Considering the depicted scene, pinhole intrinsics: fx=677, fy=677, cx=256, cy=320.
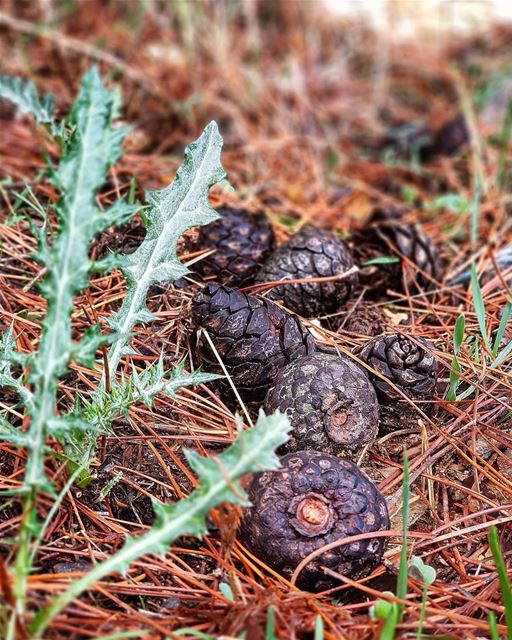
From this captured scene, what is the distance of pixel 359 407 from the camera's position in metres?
2.16

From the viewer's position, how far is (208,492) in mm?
1623

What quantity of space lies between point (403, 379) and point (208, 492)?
3.14ft

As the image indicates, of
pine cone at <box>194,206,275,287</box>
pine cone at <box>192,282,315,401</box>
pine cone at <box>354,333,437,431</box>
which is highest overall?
pine cone at <box>194,206,275,287</box>

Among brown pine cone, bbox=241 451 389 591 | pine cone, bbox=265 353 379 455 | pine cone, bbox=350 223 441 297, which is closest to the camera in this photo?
brown pine cone, bbox=241 451 389 591

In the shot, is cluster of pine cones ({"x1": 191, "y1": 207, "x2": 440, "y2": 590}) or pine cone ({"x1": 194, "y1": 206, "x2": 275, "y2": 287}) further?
pine cone ({"x1": 194, "y1": 206, "x2": 275, "y2": 287})

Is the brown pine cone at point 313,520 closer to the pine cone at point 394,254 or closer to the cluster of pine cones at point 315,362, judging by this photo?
the cluster of pine cones at point 315,362

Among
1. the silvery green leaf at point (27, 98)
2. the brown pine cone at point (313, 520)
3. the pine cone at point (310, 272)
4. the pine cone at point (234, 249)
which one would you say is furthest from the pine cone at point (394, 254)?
the silvery green leaf at point (27, 98)

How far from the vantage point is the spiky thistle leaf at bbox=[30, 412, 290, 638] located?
1.57 metres

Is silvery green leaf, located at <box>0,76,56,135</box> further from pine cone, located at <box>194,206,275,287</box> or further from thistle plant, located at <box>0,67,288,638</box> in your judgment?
thistle plant, located at <box>0,67,288,638</box>

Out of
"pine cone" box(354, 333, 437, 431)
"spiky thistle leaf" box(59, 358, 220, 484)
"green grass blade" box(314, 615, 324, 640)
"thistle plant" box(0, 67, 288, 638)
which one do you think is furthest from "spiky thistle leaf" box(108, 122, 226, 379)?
"green grass blade" box(314, 615, 324, 640)

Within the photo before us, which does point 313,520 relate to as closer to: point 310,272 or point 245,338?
point 245,338

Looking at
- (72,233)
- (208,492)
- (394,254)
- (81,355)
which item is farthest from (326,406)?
(394,254)

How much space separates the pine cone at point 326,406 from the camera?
212cm

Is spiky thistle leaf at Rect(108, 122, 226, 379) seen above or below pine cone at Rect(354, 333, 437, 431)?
above
